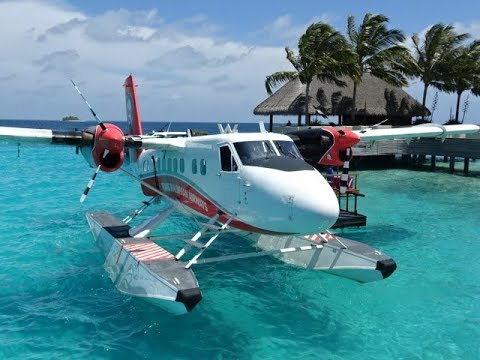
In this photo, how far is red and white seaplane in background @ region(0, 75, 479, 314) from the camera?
9.28 metres

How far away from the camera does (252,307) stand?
425 inches

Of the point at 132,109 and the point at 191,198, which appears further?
the point at 132,109

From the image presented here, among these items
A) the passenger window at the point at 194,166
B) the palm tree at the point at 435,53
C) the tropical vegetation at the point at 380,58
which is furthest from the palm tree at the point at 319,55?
the passenger window at the point at 194,166

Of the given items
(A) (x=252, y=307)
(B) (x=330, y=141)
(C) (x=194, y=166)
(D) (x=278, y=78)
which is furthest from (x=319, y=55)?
(A) (x=252, y=307)

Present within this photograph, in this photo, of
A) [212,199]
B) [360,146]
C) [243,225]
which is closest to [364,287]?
[243,225]

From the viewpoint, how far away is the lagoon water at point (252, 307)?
29.4 ft

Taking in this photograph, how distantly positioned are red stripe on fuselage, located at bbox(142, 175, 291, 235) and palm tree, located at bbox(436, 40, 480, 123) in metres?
36.1

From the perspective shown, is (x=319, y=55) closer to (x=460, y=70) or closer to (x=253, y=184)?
(x=460, y=70)

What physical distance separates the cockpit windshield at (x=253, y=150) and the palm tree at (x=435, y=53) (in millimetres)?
34950

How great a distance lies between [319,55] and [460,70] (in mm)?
15908

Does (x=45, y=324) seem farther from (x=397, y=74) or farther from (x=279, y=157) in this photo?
(x=397, y=74)

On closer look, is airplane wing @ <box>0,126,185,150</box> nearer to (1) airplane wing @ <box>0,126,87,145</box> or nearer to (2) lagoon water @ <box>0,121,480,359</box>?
(1) airplane wing @ <box>0,126,87,145</box>

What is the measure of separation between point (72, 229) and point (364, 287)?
11.8 meters

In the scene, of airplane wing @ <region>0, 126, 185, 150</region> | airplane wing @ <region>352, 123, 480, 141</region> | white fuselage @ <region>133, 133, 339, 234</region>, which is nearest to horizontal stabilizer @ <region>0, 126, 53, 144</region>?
airplane wing @ <region>0, 126, 185, 150</region>
